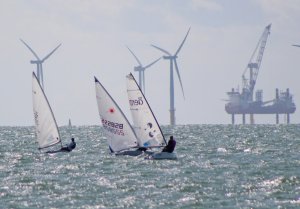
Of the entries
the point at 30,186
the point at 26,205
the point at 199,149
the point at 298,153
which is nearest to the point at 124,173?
the point at 30,186

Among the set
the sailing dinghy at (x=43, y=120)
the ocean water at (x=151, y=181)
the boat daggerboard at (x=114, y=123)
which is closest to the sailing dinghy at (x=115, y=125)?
the boat daggerboard at (x=114, y=123)

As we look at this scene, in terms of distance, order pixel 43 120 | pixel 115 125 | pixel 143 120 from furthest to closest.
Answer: pixel 43 120 → pixel 115 125 → pixel 143 120

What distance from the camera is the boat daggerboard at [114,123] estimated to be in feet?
240

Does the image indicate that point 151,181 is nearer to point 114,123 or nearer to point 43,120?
point 114,123

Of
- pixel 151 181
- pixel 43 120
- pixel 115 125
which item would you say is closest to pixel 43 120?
pixel 43 120

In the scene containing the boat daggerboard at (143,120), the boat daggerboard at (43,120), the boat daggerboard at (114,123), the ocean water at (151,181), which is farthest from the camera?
the boat daggerboard at (43,120)

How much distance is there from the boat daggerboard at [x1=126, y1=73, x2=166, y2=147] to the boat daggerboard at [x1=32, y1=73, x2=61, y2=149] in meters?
8.82

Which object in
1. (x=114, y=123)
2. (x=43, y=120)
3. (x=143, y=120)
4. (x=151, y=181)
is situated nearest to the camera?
(x=151, y=181)

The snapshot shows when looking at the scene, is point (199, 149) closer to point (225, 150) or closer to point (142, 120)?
point (225, 150)

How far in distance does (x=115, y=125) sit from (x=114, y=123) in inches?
8.2

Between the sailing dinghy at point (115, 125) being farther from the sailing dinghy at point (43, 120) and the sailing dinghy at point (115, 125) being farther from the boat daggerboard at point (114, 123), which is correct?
the sailing dinghy at point (43, 120)

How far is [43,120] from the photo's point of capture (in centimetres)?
7812

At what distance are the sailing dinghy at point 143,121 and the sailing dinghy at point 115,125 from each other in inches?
41.2

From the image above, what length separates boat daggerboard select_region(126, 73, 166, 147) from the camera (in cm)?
7194
